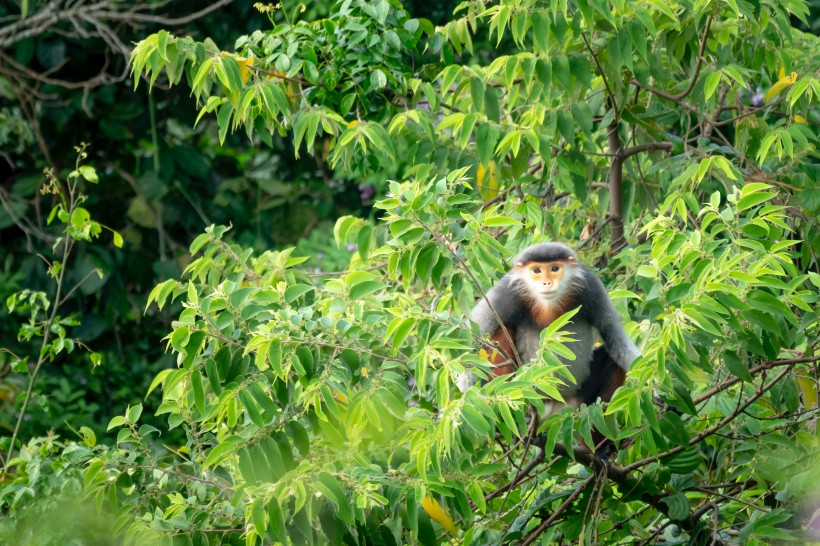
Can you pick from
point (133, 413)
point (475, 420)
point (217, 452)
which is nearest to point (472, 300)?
point (475, 420)

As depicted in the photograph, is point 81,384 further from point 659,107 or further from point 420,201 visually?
point 420,201

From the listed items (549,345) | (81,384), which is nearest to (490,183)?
(549,345)

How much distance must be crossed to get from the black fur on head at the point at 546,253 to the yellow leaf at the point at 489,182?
460mm

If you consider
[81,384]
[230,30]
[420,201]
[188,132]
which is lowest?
[81,384]

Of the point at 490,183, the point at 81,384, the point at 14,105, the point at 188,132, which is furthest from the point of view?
the point at 188,132

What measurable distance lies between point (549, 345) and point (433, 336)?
23 centimetres

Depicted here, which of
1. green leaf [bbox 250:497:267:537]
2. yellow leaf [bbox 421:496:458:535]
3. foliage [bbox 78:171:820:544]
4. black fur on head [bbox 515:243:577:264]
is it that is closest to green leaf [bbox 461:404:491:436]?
foliage [bbox 78:171:820:544]

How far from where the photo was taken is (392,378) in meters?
2.32

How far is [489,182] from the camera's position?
378 centimetres

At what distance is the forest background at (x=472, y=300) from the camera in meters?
2.21

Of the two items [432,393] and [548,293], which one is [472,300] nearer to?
[432,393]

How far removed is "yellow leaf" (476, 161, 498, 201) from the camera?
368 cm

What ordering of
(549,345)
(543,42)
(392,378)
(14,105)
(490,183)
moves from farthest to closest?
1. (14,105)
2. (490,183)
3. (543,42)
4. (392,378)
5. (549,345)

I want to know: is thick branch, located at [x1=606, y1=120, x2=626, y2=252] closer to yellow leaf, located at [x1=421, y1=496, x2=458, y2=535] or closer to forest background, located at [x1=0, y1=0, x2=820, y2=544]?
forest background, located at [x1=0, y1=0, x2=820, y2=544]
